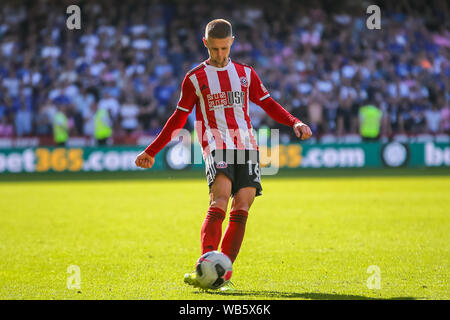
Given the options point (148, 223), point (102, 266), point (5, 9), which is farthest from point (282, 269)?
point (5, 9)

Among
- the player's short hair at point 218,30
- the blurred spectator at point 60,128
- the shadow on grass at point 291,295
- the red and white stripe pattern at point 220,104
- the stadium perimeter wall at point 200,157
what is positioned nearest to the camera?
the shadow on grass at point 291,295

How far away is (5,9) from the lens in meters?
25.4

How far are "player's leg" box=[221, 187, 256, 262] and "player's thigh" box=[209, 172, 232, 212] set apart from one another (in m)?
0.09

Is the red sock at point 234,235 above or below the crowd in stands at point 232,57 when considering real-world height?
below

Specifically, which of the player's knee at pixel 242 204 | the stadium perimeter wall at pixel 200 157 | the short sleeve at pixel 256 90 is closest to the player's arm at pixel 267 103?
the short sleeve at pixel 256 90

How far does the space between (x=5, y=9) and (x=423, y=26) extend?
15.5 metres

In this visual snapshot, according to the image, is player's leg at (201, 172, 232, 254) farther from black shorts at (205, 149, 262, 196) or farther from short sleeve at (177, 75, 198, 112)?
short sleeve at (177, 75, 198, 112)

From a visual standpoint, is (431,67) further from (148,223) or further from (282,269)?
(282,269)

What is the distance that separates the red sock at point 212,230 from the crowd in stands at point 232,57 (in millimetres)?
15993

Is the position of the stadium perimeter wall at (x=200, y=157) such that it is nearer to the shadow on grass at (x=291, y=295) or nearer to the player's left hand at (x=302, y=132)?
the player's left hand at (x=302, y=132)

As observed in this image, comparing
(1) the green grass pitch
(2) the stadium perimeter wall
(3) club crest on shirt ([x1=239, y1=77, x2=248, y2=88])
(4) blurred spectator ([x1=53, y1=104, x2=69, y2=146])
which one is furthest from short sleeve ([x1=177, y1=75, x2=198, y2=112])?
(4) blurred spectator ([x1=53, y1=104, x2=69, y2=146])

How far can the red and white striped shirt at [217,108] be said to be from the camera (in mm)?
5480

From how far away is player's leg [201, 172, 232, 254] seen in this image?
5289 mm
